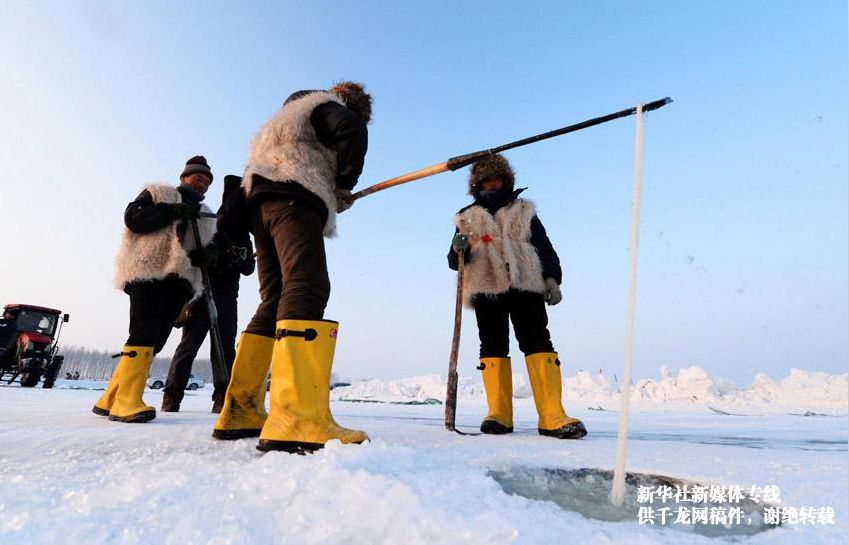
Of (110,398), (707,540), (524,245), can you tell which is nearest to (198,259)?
(110,398)

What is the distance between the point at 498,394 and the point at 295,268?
1981mm

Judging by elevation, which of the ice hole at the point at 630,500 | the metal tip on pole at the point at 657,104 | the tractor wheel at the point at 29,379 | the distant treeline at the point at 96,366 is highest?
the metal tip on pole at the point at 657,104

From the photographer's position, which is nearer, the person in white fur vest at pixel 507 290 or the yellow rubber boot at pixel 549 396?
the yellow rubber boot at pixel 549 396

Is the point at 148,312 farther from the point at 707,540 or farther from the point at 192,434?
the point at 707,540

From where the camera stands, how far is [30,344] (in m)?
11.2

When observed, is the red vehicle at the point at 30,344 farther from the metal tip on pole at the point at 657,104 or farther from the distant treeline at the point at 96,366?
the distant treeline at the point at 96,366

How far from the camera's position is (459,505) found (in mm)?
1051

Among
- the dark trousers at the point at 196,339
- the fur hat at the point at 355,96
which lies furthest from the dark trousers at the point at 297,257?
the dark trousers at the point at 196,339

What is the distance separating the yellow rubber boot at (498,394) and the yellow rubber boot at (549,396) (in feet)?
0.80

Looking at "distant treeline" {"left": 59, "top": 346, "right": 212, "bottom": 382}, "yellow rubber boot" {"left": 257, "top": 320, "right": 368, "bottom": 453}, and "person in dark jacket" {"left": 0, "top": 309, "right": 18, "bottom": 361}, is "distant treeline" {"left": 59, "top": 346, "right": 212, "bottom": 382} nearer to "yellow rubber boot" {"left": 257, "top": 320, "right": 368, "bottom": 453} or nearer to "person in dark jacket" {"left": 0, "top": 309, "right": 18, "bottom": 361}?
"person in dark jacket" {"left": 0, "top": 309, "right": 18, "bottom": 361}

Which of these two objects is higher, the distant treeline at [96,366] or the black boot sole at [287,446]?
the black boot sole at [287,446]

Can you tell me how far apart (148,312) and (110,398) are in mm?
699

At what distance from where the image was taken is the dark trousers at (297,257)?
2.01m

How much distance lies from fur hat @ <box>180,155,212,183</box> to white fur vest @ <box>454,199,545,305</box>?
2189 mm
